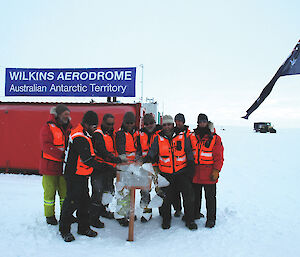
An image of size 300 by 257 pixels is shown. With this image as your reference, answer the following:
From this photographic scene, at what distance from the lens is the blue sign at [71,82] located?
728 cm

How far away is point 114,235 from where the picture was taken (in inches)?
139

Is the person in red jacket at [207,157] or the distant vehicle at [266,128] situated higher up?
the distant vehicle at [266,128]

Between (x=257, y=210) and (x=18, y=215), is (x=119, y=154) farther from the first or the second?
(x=257, y=210)

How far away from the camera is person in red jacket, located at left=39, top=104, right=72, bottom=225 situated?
357 cm

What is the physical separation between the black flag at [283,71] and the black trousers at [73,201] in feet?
8.89

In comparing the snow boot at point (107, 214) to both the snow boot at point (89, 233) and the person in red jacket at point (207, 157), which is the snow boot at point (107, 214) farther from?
the person in red jacket at point (207, 157)

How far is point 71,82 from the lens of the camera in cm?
755

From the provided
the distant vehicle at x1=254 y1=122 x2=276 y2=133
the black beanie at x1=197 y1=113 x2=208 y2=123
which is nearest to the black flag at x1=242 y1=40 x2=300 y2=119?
the black beanie at x1=197 y1=113 x2=208 y2=123

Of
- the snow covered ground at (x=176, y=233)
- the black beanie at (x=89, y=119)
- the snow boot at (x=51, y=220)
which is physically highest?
the black beanie at (x=89, y=119)

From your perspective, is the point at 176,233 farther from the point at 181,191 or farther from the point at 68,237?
the point at 68,237

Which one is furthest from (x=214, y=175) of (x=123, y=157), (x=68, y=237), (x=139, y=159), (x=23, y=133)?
(x=23, y=133)

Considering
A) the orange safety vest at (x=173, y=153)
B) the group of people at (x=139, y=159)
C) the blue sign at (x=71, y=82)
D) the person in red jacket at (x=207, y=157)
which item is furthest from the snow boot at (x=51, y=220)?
the blue sign at (x=71, y=82)

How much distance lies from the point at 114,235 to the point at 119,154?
3.85 feet

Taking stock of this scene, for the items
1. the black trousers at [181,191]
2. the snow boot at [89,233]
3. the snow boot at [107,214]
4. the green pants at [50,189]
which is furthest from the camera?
the snow boot at [107,214]
